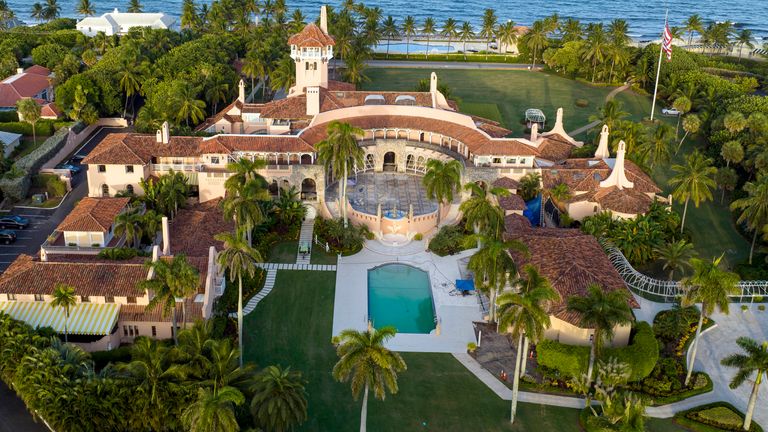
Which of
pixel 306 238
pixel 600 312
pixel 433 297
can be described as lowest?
pixel 433 297

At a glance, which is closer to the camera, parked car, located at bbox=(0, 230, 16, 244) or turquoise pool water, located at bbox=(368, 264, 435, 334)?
turquoise pool water, located at bbox=(368, 264, 435, 334)

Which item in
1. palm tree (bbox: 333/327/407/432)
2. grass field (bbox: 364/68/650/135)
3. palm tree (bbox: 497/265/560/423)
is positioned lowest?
grass field (bbox: 364/68/650/135)

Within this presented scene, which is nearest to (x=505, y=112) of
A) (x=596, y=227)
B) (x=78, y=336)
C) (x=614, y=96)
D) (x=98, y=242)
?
(x=614, y=96)

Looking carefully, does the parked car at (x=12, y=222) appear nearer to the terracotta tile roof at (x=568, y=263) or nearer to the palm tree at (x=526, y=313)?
the terracotta tile roof at (x=568, y=263)

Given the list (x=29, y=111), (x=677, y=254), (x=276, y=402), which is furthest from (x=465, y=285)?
(x=29, y=111)

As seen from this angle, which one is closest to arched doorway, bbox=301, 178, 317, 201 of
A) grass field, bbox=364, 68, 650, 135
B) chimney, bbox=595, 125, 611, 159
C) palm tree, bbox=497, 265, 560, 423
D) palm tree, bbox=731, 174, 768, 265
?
chimney, bbox=595, 125, 611, 159

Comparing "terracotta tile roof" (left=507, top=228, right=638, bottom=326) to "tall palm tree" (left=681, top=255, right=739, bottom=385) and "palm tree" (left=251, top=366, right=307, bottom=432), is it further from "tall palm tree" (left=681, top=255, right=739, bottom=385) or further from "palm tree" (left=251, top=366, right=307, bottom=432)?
"palm tree" (left=251, top=366, right=307, bottom=432)

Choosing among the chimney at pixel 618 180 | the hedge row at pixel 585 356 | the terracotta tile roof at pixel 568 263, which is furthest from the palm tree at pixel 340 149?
the hedge row at pixel 585 356

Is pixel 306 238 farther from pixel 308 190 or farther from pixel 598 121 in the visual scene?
pixel 598 121
